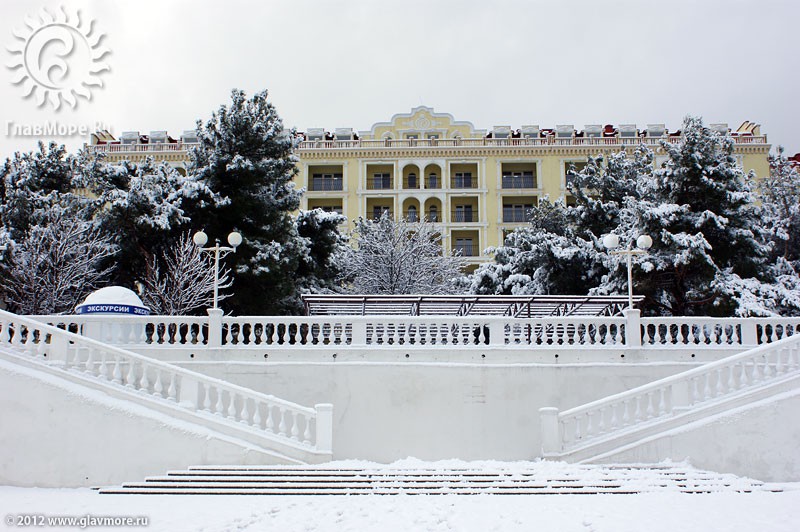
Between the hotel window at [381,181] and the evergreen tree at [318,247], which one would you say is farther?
the hotel window at [381,181]

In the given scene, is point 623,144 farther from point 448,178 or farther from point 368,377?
point 368,377

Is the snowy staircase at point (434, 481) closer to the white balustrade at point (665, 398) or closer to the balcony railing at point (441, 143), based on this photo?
the white balustrade at point (665, 398)

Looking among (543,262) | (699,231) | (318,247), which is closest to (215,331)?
(318,247)

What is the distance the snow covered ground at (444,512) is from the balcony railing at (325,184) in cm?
4407

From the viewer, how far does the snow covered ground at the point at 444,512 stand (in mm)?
8977

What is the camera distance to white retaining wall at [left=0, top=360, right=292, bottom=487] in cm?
1223

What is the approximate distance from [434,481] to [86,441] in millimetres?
6050

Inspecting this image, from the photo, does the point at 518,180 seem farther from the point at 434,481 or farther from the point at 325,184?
the point at 434,481

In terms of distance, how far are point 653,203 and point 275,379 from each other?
15905 millimetres

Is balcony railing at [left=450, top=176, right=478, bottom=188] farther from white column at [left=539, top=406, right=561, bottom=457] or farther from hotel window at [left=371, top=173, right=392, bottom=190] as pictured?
white column at [left=539, top=406, right=561, bottom=457]

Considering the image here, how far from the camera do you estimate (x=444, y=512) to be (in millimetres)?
9492

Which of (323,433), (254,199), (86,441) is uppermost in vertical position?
(254,199)

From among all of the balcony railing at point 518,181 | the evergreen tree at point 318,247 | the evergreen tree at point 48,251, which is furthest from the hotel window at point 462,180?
the evergreen tree at point 48,251

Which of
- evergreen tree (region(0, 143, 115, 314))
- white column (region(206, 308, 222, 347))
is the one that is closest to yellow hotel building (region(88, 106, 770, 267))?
evergreen tree (region(0, 143, 115, 314))
